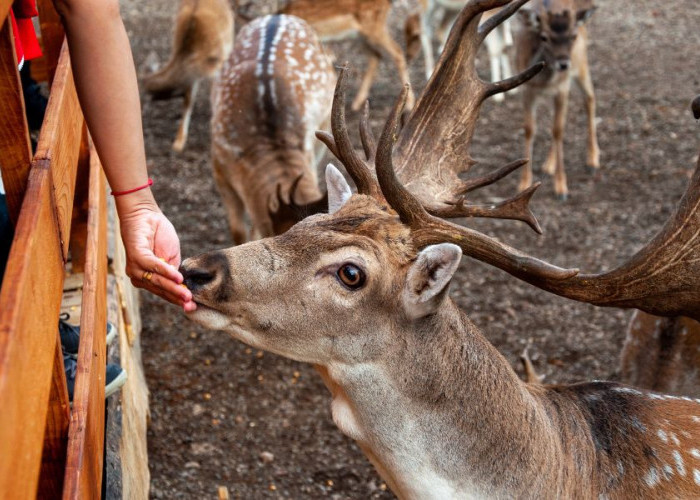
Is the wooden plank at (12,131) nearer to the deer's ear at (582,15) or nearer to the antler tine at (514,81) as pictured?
the antler tine at (514,81)

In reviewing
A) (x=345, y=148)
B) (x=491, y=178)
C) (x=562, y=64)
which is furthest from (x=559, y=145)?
(x=345, y=148)

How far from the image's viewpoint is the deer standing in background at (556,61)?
244 inches

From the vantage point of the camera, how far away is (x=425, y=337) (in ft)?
7.10

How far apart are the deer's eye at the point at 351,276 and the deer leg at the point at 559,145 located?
442cm

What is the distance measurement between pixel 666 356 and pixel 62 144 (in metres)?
2.27

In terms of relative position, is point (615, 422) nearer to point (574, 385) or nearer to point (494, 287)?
point (574, 385)

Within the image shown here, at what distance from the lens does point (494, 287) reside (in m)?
5.07

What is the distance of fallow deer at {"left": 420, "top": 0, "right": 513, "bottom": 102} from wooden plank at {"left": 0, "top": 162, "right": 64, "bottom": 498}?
6872mm

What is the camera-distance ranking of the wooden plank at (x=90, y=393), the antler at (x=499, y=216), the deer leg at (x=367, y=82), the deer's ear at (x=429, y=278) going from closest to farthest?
the wooden plank at (x=90, y=393) < the deer's ear at (x=429, y=278) < the antler at (x=499, y=216) < the deer leg at (x=367, y=82)

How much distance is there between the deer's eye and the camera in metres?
2.09

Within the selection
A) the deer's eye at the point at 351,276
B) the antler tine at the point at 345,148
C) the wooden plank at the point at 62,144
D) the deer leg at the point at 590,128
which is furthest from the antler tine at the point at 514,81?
the deer leg at the point at 590,128

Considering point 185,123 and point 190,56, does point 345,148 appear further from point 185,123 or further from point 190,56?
point 190,56

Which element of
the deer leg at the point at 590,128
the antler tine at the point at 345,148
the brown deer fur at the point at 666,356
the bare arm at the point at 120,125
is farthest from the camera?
the deer leg at the point at 590,128

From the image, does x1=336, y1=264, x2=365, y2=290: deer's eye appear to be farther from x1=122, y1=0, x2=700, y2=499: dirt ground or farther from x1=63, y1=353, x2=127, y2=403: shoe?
x1=122, y1=0, x2=700, y2=499: dirt ground
